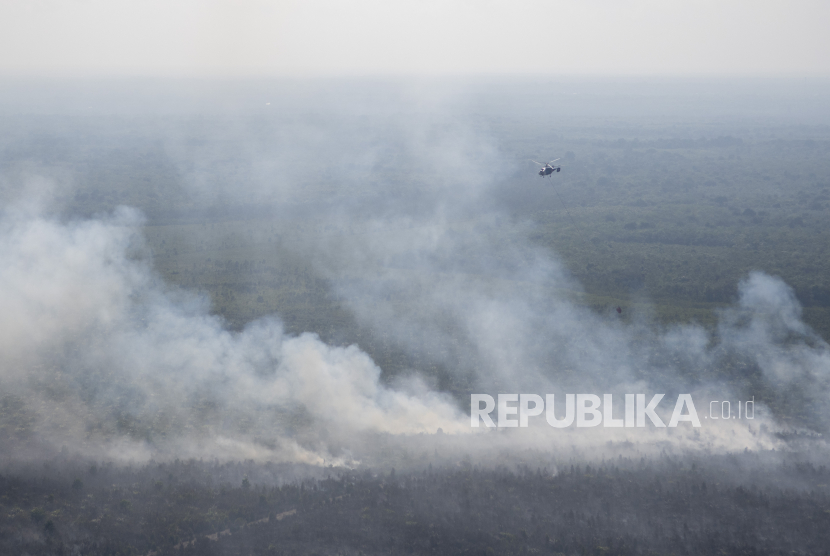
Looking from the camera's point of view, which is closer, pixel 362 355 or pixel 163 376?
pixel 163 376

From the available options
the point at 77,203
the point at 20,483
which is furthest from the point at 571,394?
the point at 77,203

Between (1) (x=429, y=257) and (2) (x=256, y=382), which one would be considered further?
(1) (x=429, y=257)

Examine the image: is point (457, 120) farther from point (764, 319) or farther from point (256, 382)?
point (256, 382)

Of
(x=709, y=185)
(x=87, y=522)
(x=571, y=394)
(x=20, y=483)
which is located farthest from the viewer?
(x=709, y=185)

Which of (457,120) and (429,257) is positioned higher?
(457,120)

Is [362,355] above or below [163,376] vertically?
above

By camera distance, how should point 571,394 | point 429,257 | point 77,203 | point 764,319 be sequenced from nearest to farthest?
point 571,394
point 764,319
point 429,257
point 77,203

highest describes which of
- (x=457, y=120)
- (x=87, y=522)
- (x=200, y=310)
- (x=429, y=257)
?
(x=457, y=120)
